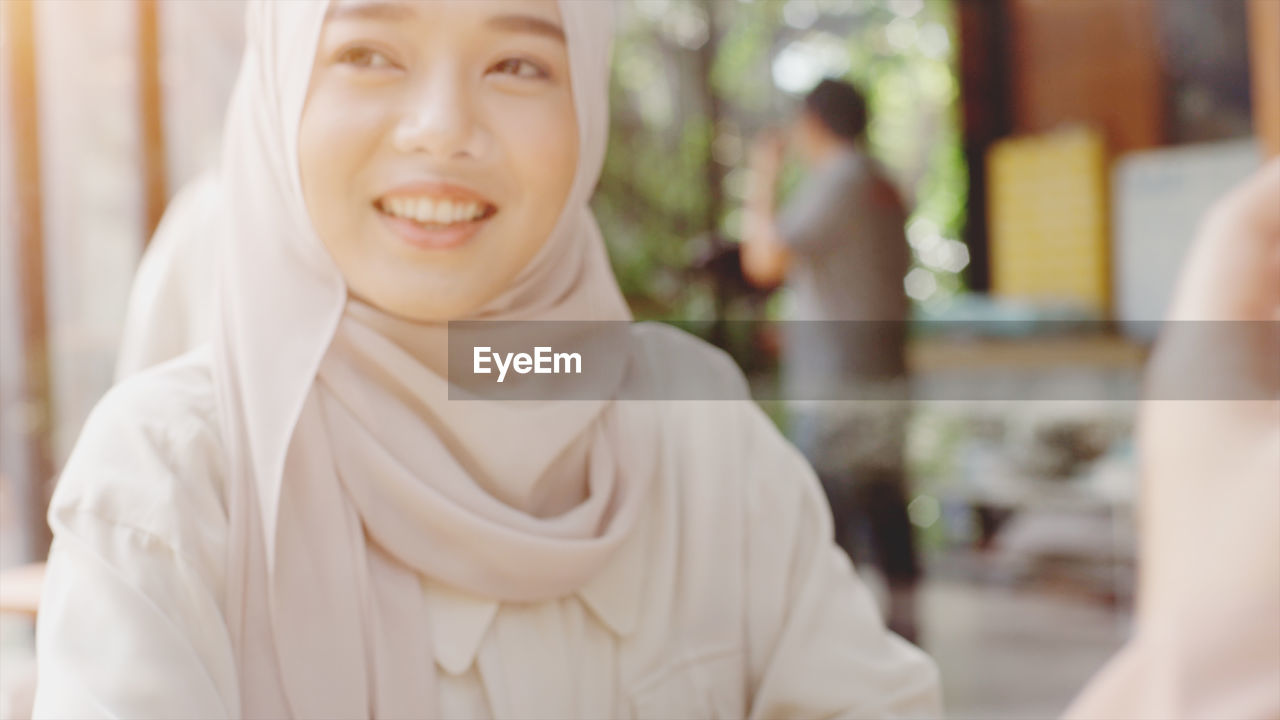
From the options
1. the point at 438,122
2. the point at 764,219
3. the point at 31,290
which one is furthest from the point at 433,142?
the point at 764,219

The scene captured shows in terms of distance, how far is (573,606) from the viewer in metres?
0.59

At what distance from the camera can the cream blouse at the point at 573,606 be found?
482 mm

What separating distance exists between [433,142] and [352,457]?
0.54 ft

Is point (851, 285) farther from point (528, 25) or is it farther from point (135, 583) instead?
point (135, 583)

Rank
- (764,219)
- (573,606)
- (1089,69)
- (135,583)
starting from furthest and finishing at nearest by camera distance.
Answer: (1089,69)
(764,219)
(573,606)
(135,583)

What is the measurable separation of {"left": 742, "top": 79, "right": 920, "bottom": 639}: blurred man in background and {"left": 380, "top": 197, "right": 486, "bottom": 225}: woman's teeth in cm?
76

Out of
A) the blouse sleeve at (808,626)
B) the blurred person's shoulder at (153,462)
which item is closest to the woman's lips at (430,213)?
the blurred person's shoulder at (153,462)

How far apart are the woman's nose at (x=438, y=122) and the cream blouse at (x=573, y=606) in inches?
6.7

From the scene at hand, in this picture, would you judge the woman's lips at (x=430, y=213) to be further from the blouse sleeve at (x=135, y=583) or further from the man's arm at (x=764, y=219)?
the man's arm at (x=764, y=219)

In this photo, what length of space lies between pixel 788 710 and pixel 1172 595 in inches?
9.2

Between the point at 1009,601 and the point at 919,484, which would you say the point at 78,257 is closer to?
the point at 919,484

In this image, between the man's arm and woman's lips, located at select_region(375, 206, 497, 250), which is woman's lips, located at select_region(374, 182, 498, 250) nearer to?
woman's lips, located at select_region(375, 206, 497, 250)

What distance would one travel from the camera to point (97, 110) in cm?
150

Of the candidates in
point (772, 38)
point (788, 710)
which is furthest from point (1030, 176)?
point (788, 710)
